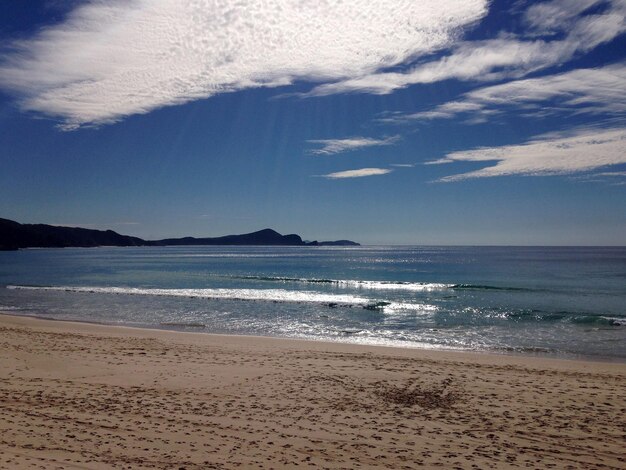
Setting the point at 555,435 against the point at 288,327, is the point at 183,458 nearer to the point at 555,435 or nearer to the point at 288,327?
the point at 555,435

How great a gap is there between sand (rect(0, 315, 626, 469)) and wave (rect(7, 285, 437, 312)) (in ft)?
43.6

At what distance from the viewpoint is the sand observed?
6.36 meters

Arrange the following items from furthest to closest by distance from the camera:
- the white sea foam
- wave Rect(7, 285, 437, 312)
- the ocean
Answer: the white sea foam
wave Rect(7, 285, 437, 312)
the ocean

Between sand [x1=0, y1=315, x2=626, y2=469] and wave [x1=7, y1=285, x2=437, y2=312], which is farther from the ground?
sand [x1=0, y1=315, x2=626, y2=469]

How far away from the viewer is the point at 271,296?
107 ft

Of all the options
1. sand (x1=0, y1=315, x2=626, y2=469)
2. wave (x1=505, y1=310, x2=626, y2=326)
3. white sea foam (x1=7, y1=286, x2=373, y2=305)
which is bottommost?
white sea foam (x1=7, y1=286, x2=373, y2=305)

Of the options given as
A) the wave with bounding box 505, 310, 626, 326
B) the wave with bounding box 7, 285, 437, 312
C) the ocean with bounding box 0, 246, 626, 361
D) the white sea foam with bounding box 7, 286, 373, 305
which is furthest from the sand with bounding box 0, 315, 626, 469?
the white sea foam with bounding box 7, 286, 373, 305

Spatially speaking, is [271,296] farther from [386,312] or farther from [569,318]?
[569,318]

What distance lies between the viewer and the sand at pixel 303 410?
636 cm

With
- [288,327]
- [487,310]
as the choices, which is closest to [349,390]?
[288,327]

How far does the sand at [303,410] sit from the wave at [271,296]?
13283 mm

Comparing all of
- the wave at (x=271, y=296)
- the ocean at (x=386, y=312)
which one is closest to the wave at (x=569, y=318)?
the ocean at (x=386, y=312)

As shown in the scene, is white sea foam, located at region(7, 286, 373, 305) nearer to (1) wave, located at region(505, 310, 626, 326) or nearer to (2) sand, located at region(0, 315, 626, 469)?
(1) wave, located at region(505, 310, 626, 326)

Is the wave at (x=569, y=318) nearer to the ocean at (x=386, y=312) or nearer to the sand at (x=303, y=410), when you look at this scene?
the ocean at (x=386, y=312)
